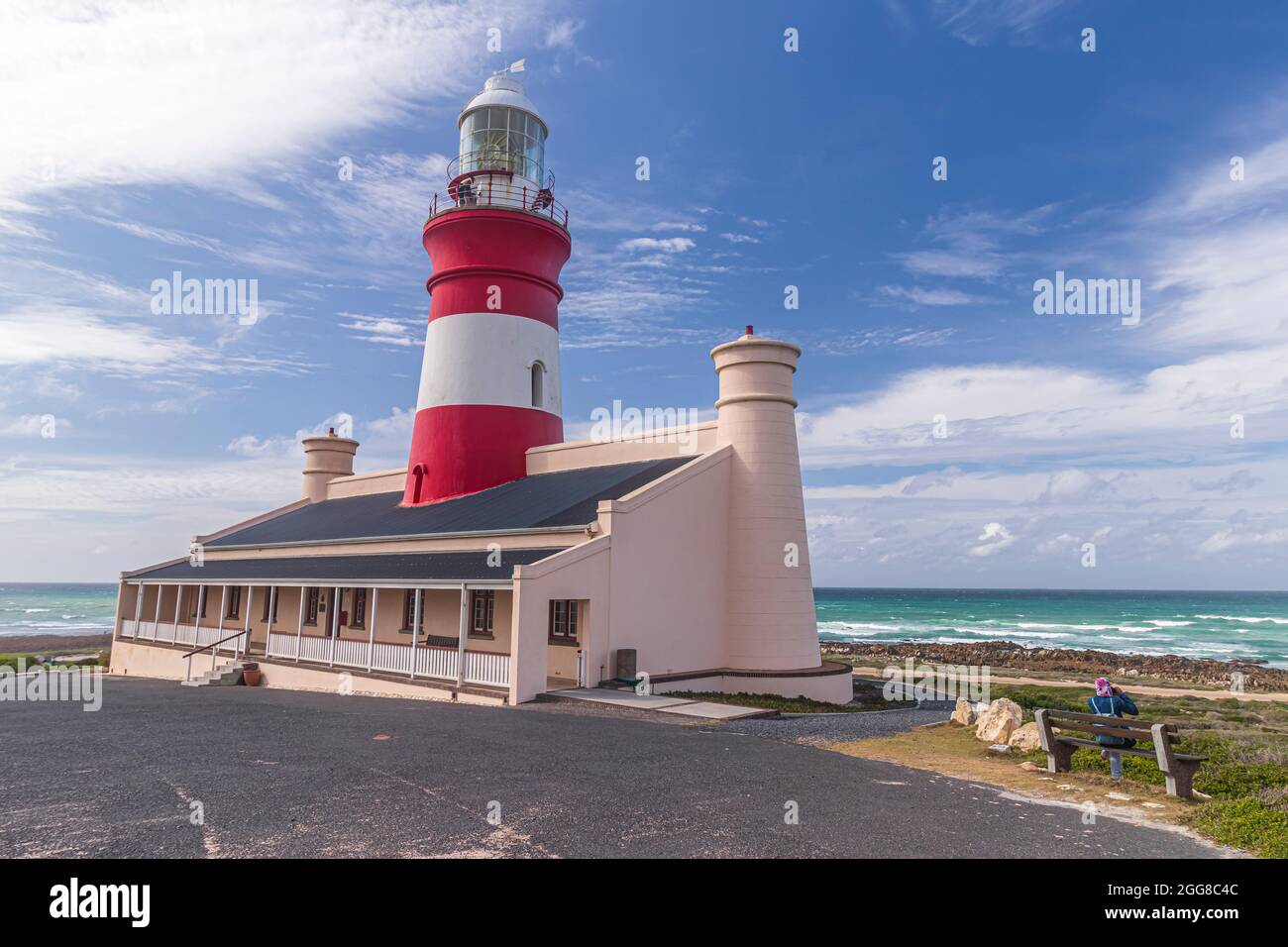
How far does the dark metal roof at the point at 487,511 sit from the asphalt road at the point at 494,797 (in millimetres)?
7132

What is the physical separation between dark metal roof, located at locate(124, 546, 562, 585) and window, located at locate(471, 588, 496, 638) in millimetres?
1147

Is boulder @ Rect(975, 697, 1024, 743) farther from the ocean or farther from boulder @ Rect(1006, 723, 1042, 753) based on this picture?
the ocean

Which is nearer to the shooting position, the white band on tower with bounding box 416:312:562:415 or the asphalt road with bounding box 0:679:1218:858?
the asphalt road with bounding box 0:679:1218:858

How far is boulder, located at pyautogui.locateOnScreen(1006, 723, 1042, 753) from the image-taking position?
1006 centimetres

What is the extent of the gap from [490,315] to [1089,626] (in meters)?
74.6

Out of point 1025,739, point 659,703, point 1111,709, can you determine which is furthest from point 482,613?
point 1111,709

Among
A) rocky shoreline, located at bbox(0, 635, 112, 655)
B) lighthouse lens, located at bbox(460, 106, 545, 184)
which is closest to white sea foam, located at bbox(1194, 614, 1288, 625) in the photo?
lighthouse lens, located at bbox(460, 106, 545, 184)

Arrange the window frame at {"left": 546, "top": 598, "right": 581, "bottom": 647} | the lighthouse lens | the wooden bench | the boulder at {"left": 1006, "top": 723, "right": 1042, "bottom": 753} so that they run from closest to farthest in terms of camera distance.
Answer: the wooden bench < the boulder at {"left": 1006, "top": 723, "right": 1042, "bottom": 753} < the window frame at {"left": 546, "top": 598, "right": 581, "bottom": 647} < the lighthouse lens

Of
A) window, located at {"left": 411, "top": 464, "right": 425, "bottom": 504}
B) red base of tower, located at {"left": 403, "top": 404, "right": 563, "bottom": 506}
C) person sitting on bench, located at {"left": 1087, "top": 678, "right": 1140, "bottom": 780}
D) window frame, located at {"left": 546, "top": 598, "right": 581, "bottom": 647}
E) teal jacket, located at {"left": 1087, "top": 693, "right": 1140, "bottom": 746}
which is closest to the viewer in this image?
person sitting on bench, located at {"left": 1087, "top": 678, "right": 1140, "bottom": 780}

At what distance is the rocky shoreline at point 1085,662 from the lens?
39.2 m

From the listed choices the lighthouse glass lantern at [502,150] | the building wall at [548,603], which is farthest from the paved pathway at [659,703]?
the lighthouse glass lantern at [502,150]

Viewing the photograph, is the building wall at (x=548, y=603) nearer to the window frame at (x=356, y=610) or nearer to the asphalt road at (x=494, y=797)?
the asphalt road at (x=494, y=797)

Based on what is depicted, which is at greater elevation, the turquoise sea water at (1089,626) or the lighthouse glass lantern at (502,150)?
the lighthouse glass lantern at (502,150)
